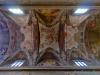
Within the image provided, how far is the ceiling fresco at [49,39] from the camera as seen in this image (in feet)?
37.4

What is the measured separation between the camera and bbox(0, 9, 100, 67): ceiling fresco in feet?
37.4

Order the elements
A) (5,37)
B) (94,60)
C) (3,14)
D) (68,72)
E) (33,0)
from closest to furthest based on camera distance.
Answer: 1. (33,0)
2. (68,72)
3. (3,14)
4. (94,60)
5. (5,37)

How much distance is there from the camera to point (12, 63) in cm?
1147

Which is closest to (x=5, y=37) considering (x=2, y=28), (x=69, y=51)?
(x=2, y=28)

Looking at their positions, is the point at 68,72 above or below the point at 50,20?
below

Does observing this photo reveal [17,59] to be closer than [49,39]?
Yes

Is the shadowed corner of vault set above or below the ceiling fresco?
below

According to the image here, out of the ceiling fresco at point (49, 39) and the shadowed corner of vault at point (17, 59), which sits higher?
the ceiling fresco at point (49, 39)

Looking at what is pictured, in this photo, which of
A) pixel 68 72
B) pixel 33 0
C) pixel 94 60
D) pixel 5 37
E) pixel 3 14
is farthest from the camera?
pixel 5 37

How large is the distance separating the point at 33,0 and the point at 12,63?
623 centimetres

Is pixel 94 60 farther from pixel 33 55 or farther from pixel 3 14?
pixel 3 14

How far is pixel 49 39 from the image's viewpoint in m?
12.4

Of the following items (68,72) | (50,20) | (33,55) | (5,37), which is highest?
(50,20)

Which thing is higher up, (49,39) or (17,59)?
(49,39)
